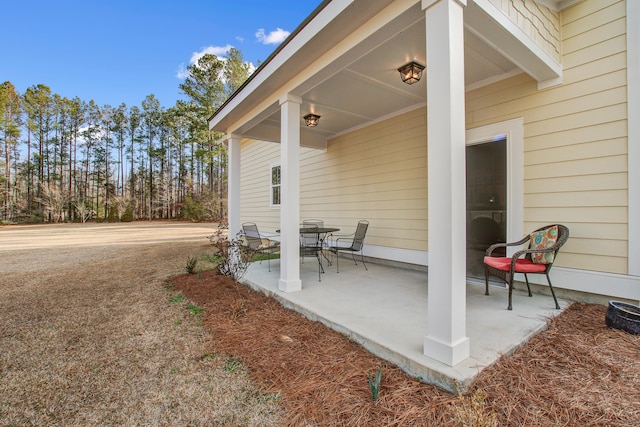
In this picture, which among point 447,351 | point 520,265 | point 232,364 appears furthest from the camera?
point 520,265

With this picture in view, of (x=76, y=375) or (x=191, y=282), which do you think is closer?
(x=76, y=375)

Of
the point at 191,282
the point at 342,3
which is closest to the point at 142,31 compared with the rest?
the point at 191,282

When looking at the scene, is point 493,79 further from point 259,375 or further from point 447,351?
point 259,375

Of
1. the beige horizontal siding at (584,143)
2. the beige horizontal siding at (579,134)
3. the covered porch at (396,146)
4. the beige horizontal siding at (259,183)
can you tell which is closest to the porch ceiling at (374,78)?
the covered porch at (396,146)

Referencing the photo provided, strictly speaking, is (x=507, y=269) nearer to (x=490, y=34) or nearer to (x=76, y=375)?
(x=490, y=34)

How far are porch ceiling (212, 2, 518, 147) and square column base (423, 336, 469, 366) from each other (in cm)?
186

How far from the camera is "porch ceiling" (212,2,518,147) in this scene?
2.58m

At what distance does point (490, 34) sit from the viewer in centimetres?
238

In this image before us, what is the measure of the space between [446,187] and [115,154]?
3246cm

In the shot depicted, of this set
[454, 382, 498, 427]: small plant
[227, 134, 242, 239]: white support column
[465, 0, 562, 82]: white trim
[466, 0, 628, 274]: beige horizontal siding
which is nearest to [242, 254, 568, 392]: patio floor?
[454, 382, 498, 427]: small plant

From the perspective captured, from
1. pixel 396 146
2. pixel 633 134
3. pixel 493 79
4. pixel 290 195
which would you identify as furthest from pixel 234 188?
pixel 633 134

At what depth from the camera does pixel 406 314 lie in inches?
106

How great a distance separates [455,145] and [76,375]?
3.24 m

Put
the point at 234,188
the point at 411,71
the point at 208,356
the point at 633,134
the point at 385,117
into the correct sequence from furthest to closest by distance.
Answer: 1. the point at 234,188
2. the point at 385,117
3. the point at 411,71
4. the point at 633,134
5. the point at 208,356
